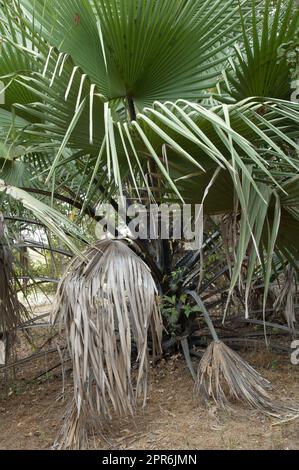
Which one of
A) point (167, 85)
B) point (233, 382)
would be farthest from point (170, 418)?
point (167, 85)

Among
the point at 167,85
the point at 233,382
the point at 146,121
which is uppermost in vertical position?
the point at 167,85

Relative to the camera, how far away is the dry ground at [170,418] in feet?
7.77

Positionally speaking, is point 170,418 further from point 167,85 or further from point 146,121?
point 167,85

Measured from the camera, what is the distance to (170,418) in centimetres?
266

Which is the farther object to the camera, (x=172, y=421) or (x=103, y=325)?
(x=172, y=421)

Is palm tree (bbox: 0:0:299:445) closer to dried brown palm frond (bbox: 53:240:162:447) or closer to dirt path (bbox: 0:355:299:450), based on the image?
dried brown palm frond (bbox: 53:240:162:447)

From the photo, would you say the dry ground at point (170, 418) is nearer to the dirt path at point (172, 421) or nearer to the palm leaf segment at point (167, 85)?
the dirt path at point (172, 421)

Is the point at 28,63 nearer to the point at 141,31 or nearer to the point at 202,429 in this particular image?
the point at 141,31

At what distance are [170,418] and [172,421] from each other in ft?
0.16

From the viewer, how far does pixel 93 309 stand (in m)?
2.17

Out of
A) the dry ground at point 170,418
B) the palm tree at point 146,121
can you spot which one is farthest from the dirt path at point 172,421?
the palm tree at point 146,121

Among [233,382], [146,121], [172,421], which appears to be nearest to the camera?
[146,121]

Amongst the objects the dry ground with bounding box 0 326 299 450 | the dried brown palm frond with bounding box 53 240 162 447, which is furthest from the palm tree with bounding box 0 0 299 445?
the dry ground with bounding box 0 326 299 450

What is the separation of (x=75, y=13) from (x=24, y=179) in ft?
4.11
